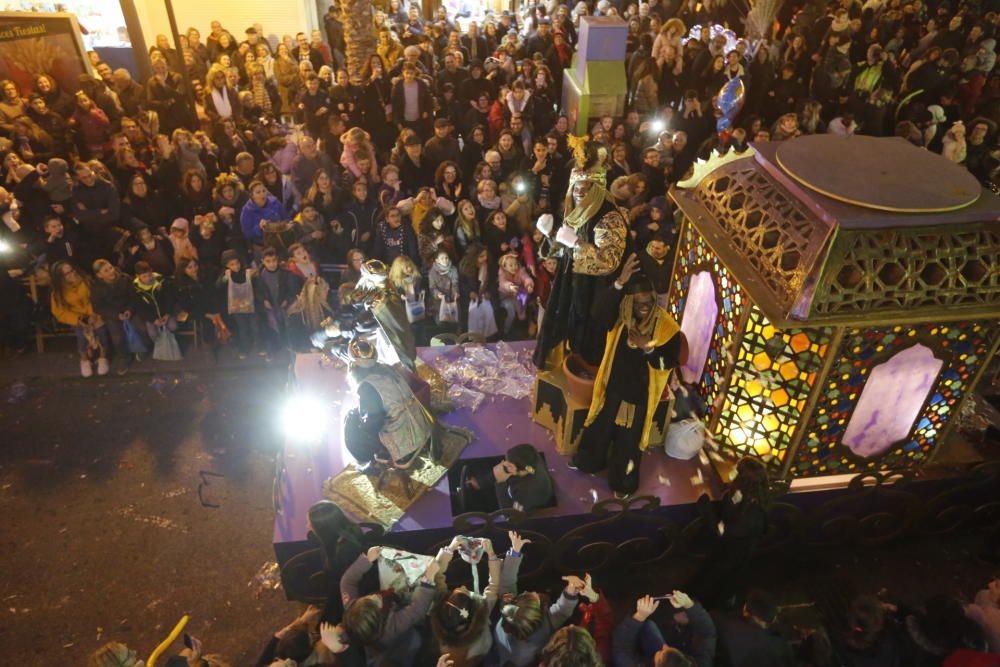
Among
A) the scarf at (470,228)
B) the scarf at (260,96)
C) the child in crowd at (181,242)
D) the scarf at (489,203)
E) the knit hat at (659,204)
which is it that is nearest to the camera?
the child in crowd at (181,242)

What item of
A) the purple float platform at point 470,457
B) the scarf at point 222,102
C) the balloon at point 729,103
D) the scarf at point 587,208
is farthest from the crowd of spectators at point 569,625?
the scarf at point 222,102

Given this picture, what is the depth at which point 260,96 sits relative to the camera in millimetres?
10656

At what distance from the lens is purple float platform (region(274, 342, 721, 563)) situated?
185 inches

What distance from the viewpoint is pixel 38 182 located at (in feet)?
23.9

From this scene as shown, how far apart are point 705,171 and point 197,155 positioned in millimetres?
6159

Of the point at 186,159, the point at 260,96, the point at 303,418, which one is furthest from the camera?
the point at 260,96

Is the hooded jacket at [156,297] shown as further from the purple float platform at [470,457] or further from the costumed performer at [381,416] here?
the costumed performer at [381,416]

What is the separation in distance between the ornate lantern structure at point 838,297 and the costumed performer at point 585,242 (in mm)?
804

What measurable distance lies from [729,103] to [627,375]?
6.90 metres

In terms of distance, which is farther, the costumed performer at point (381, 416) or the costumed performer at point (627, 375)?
the costumed performer at point (381, 416)

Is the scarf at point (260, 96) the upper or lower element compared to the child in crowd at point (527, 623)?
upper

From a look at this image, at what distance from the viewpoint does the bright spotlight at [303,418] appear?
5.45 metres

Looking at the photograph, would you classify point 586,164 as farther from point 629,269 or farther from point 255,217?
point 255,217

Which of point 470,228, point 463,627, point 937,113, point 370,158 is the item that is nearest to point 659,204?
point 470,228
